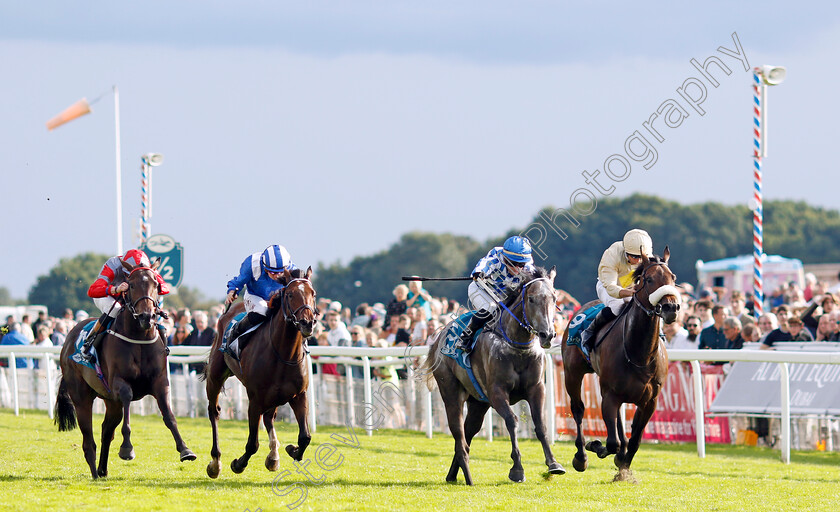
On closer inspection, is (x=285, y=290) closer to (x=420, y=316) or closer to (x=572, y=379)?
(x=572, y=379)

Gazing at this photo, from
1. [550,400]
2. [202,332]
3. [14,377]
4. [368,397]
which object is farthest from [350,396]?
[14,377]

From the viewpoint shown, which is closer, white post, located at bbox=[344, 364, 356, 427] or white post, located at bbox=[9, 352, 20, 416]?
white post, located at bbox=[344, 364, 356, 427]

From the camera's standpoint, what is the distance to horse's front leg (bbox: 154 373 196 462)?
811cm

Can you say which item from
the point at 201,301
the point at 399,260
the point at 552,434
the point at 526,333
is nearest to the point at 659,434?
the point at 552,434

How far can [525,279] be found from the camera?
8.20 metres

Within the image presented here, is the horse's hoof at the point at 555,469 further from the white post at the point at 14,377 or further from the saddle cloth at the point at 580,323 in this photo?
the white post at the point at 14,377

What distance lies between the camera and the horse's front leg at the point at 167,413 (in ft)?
26.6

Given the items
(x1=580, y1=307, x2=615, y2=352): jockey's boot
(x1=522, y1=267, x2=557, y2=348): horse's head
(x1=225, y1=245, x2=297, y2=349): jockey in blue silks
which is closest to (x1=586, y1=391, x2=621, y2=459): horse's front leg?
(x1=580, y1=307, x2=615, y2=352): jockey's boot

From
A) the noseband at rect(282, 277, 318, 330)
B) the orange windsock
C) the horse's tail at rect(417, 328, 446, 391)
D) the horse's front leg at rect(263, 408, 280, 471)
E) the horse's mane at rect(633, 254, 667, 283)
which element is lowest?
the horse's front leg at rect(263, 408, 280, 471)

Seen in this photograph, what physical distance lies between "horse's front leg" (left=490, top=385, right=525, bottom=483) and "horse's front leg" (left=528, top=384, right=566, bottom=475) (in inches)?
6.0

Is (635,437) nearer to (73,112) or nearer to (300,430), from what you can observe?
(300,430)

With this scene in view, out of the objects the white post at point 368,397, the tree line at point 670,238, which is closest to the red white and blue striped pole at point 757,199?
the white post at point 368,397

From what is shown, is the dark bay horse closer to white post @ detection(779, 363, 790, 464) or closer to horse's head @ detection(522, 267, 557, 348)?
horse's head @ detection(522, 267, 557, 348)

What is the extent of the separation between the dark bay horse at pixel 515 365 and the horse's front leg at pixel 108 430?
2472 millimetres
